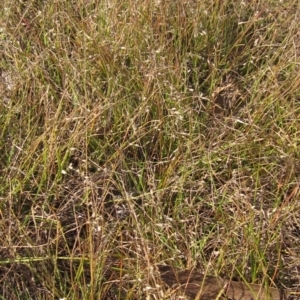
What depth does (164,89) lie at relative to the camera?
1905 mm

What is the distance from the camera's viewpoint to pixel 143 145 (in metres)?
1.80

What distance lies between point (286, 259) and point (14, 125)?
2.91ft

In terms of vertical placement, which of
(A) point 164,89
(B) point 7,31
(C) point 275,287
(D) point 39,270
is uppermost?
(B) point 7,31

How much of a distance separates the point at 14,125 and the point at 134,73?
1.46 ft

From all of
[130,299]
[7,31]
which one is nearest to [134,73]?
[7,31]

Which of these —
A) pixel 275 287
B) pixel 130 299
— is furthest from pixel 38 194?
pixel 275 287

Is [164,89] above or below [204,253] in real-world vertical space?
above

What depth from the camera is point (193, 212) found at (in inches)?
66.9

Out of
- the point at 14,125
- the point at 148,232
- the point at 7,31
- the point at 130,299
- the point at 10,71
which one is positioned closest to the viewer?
the point at 130,299

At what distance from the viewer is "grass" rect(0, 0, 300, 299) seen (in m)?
1.52

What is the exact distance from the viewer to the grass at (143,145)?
1.52 metres

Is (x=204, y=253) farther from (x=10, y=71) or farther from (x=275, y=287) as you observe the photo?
(x=10, y=71)

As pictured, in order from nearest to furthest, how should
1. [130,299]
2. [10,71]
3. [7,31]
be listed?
[130,299]
[10,71]
[7,31]

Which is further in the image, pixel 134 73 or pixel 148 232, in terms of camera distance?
pixel 134 73
